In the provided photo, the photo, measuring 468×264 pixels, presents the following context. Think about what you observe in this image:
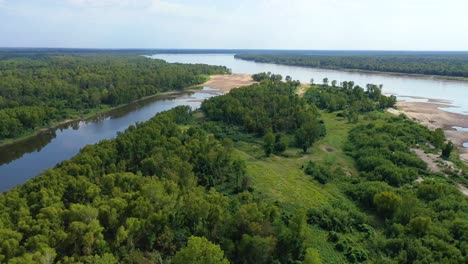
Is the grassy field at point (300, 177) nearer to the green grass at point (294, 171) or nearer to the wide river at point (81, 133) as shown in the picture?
the green grass at point (294, 171)

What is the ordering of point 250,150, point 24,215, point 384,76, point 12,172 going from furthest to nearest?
point 384,76 < point 250,150 < point 12,172 < point 24,215

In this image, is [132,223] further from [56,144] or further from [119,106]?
[119,106]

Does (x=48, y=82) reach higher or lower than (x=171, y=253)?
higher

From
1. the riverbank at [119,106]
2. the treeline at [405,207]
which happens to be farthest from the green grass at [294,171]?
the riverbank at [119,106]

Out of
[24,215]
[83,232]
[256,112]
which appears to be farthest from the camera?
[256,112]

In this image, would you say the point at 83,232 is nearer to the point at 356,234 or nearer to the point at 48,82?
the point at 356,234

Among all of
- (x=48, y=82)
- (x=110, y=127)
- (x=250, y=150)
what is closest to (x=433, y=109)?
(x=250, y=150)
